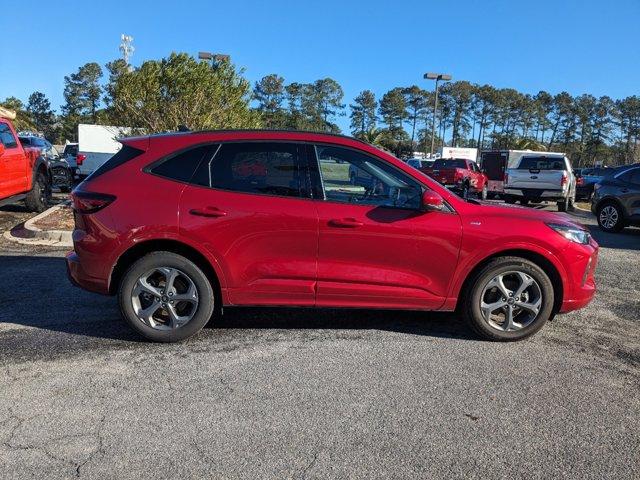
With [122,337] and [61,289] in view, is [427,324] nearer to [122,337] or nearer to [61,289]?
[122,337]

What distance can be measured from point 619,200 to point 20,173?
1254 cm

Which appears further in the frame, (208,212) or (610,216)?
(610,216)

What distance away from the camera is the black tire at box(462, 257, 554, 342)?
4.45m

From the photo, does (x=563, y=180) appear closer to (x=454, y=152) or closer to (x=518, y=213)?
(x=518, y=213)

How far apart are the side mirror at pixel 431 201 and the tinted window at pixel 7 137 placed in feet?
27.8

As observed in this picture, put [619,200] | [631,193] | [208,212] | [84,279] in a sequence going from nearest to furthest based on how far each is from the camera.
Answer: [208,212], [84,279], [631,193], [619,200]

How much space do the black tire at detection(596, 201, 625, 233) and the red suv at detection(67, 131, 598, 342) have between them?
8.72m

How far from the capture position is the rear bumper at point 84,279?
4367 millimetres

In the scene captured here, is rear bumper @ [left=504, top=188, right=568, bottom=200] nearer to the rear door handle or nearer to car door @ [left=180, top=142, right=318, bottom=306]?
car door @ [left=180, top=142, right=318, bottom=306]

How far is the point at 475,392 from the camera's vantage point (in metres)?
3.66

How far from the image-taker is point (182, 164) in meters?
4.41

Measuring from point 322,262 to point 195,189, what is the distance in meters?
1.19

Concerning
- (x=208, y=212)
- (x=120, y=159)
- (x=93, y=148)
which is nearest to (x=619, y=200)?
(x=208, y=212)

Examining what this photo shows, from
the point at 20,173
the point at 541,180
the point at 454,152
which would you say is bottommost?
the point at 20,173
